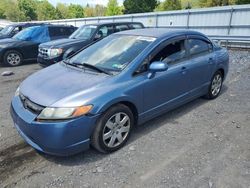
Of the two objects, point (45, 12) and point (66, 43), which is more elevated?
point (66, 43)

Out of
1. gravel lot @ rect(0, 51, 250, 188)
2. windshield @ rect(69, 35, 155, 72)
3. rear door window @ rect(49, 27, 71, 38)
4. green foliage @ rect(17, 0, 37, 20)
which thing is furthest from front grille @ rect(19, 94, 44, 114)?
green foliage @ rect(17, 0, 37, 20)

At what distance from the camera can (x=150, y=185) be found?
3033 mm

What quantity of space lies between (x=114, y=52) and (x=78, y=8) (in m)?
89.6

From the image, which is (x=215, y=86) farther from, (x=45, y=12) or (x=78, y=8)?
(x=78, y=8)

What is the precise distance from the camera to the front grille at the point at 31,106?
10.6 feet

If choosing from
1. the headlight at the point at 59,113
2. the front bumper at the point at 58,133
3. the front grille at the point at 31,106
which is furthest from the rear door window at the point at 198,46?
the front grille at the point at 31,106

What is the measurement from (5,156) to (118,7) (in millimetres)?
54738

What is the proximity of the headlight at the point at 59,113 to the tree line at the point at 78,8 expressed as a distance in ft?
91.2

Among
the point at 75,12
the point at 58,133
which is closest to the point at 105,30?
the point at 58,133

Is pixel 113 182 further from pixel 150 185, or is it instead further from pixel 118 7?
pixel 118 7

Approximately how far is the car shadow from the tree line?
994 inches

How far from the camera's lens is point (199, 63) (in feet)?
16.3

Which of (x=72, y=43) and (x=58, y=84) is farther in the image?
(x=72, y=43)

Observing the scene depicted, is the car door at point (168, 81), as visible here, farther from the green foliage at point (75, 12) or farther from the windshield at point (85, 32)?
the green foliage at point (75, 12)
